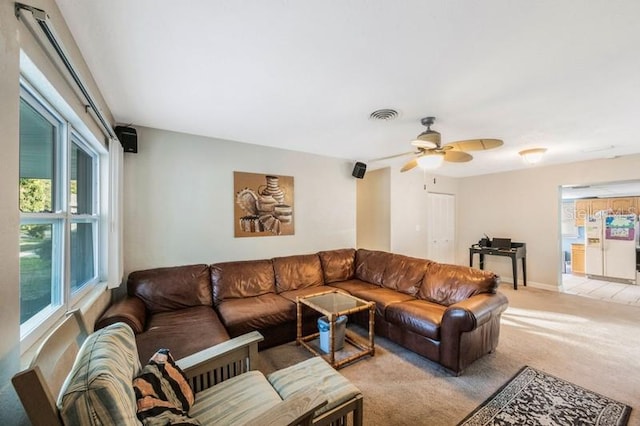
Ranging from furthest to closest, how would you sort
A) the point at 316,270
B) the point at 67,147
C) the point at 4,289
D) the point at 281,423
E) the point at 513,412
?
the point at 316,270 → the point at 513,412 → the point at 67,147 → the point at 281,423 → the point at 4,289

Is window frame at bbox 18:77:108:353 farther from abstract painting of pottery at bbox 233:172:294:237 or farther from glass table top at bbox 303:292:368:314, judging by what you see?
glass table top at bbox 303:292:368:314

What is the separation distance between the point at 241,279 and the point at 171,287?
719 mm

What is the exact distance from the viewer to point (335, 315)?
238 centimetres

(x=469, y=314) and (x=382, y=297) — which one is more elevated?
(x=469, y=314)

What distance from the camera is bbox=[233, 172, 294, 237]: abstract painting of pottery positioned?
346 centimetres

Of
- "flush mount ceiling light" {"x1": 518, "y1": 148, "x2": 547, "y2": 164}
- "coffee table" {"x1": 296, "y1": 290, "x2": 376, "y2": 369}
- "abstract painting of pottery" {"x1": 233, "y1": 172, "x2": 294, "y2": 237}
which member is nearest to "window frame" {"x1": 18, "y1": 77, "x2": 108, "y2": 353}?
"abstract painting of pottery" {"x1": 233, "y1": 172, "x2": 294, "y2": 237}

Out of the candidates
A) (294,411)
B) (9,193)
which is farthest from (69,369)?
(294,411)

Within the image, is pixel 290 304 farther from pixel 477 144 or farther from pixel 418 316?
pixel 477 144

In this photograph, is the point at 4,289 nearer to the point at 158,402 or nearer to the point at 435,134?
the point at 158,402

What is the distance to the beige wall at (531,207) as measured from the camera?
4410 millimetres

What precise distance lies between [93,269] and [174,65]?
1.98 meters

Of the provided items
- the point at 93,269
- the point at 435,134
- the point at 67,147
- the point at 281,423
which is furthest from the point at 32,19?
the point at 435,134

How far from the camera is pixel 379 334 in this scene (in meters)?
2.96

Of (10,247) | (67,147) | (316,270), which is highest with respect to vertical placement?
(67,147)
